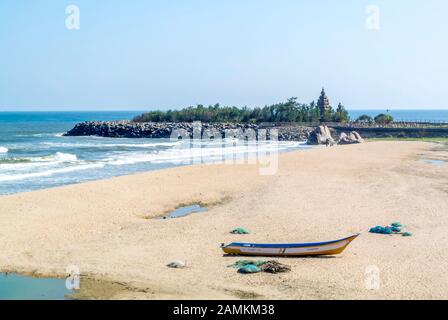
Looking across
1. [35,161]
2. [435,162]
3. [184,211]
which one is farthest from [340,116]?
[184,211]

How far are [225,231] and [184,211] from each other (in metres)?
4.57

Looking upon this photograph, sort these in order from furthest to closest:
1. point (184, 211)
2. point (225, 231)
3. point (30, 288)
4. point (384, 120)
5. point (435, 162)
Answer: point (384, 120) < point (435, 162) < point (184, 211) < point (225, 231) < point (30, 288)

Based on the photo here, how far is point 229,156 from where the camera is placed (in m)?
48.6

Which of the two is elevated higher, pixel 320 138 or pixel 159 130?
pixel 159 130

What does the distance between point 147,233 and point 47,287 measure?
5.69m

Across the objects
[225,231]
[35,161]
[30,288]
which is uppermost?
[35,161]

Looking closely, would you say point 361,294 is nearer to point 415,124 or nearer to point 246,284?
point 246,284

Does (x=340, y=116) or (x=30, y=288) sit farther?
(x=340, y=116)

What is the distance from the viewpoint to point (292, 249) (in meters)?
16.0

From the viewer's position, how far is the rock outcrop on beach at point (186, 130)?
259 ft

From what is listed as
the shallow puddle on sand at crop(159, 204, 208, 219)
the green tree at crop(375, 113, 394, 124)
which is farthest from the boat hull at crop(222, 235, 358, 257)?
the green tree at crop(375, 113, 394, 124)

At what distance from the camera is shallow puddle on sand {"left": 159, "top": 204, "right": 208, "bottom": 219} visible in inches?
892

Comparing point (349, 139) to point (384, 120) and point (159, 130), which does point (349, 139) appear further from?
point (159, 130)

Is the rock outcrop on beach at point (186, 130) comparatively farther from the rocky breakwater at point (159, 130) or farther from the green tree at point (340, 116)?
the green tree at point (340, 116)
